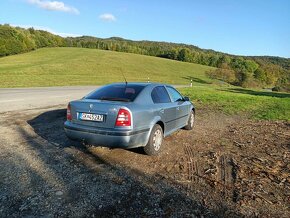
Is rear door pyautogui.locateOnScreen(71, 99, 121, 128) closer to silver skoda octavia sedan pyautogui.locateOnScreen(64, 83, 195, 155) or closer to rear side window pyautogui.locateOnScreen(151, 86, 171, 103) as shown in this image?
silver skoda octavia sedan pyautogui.locateOnScreen(64, 83, 195, 155)

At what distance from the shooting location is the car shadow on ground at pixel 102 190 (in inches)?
139

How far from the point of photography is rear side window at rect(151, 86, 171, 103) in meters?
5.98

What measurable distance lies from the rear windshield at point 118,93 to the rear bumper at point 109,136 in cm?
71

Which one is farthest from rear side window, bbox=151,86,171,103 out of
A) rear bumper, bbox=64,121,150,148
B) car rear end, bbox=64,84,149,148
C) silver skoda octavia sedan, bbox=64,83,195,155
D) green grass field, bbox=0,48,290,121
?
green grass field, bbox=0,48,290,121

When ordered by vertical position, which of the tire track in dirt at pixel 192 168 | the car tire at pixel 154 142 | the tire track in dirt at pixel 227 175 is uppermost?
the car tire at pixel 154 142

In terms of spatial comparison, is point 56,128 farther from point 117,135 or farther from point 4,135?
point 117,135

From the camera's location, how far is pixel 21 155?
5.53m

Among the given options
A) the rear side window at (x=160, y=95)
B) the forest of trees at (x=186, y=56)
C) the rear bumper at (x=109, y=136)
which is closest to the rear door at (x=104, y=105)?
the rear bumper at (x=109, y=136)

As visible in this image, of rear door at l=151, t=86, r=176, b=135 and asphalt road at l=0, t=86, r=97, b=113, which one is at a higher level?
rear door at l=151, t=86, r=176, b=135

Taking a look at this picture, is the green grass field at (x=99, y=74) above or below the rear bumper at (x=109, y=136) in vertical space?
below

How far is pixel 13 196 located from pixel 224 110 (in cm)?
1021

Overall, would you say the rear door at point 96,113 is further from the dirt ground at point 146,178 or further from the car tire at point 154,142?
the car tire at point 154,142

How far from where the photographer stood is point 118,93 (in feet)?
18.6

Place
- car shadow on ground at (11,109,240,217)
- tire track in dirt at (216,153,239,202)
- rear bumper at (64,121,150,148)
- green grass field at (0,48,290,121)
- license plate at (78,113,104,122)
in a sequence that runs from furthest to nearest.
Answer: green grass field at (0,48,290,121) → license plate at (78,113,104,122) → rear bumper at (64,121,150,148) → tire track in dirt at (216,153,239,202) → car shadow on ground at (11,109,240,217)
